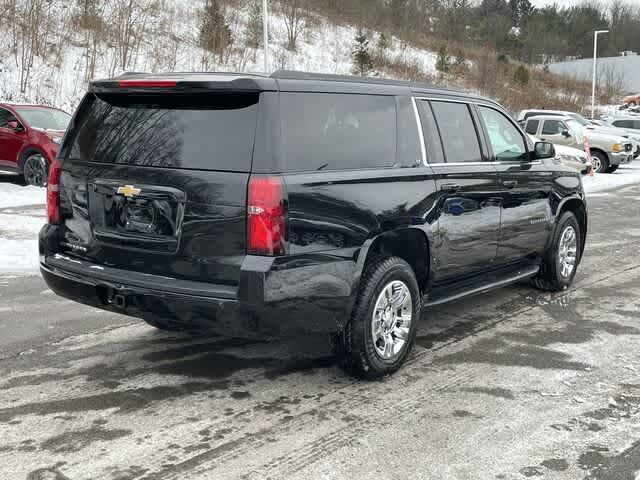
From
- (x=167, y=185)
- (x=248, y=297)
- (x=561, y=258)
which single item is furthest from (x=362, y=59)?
(x=248, y=297)

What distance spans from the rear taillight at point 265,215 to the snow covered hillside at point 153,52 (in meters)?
17.0

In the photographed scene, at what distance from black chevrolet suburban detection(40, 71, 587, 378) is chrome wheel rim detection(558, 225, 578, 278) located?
81.6 inches

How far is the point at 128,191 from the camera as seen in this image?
4.29 metres

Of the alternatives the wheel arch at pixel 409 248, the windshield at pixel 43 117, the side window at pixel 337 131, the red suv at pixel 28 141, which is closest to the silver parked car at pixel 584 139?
the windshield at pixel 43 117

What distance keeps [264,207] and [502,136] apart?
300 cm

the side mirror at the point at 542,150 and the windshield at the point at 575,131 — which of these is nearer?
the side mirror at the point at 542,150

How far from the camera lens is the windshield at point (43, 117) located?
1524 centimetres

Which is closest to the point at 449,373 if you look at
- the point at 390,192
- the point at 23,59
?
the point at 390,192

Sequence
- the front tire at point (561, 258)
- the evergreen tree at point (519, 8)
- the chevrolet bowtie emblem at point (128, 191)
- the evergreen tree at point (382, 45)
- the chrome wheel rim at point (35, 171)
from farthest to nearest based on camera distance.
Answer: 1. the evergreen tree at point (519, 8)
2. the evergreen tree at point (382, 45)
3. the chrome wheel rim at point (35, 171)
4. the front tire at point (561, 258)
5. the chevrolet bowtie emblem at point (128, 191)

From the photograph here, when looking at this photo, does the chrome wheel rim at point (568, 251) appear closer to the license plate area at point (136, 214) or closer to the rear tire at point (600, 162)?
the license plate area at point (136, 214)

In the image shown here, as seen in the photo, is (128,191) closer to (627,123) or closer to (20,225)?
(20,225)

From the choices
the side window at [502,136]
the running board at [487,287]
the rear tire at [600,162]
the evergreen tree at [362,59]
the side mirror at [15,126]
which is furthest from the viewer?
the evergreen tree at [362,59]

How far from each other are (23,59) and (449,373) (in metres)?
24.9

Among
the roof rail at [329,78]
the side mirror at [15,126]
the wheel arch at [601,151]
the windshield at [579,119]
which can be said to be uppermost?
the windshield at [579,119]
